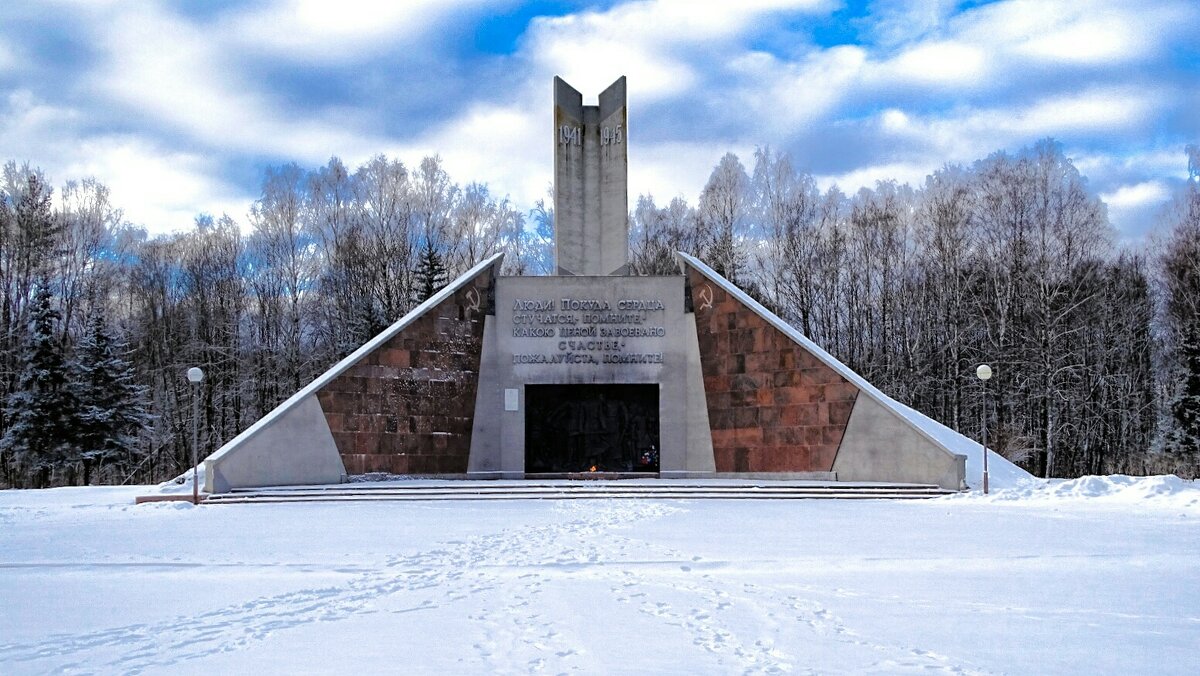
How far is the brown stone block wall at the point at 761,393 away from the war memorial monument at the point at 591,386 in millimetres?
25

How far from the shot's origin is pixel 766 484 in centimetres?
1522

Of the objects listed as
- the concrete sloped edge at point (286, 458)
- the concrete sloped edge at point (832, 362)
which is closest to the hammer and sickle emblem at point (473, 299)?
the concrete sloped edge at point (286, 458)

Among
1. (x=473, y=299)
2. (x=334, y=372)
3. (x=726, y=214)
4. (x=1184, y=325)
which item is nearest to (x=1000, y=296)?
(x=1184, y=325)

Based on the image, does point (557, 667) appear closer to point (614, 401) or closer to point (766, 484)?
point (766, 484)

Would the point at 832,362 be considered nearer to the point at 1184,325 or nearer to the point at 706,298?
the point at 706,298

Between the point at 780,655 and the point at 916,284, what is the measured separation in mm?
28575

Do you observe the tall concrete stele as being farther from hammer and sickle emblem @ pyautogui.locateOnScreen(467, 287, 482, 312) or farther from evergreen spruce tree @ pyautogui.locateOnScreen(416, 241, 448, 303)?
evergreen spruce tree @ pyautogui.locateOnScreen(416, 241, 448, 303)

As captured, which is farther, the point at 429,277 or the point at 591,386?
the point at 429,277

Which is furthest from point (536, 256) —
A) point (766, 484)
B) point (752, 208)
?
point (766, 484)

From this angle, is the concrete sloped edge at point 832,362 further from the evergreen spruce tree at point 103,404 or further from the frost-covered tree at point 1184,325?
the evergreen spruce tree at point 103,404

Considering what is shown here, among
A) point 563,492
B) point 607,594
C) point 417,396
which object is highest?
point 417,396

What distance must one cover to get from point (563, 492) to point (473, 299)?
5.11 m

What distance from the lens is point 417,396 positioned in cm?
1672

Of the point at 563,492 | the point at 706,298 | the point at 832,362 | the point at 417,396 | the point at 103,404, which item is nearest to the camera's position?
the point at 563,492
